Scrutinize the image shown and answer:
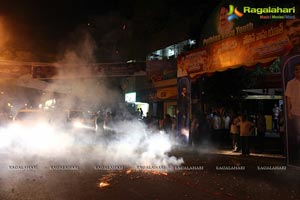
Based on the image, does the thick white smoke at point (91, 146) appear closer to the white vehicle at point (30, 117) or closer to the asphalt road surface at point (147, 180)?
the white vehicle at point (30, 117)

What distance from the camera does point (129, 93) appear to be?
90.8 ft

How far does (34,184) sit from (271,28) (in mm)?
8266

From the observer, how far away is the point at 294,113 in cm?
828

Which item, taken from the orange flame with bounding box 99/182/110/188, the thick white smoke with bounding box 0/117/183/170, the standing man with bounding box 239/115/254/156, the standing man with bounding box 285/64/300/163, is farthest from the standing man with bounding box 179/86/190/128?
the orange flame with bounding box 99/182/110/188

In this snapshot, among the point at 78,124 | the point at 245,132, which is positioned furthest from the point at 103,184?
the point at 78,124

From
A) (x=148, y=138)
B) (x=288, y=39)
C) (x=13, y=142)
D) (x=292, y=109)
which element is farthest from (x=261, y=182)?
(x=13, y=142)

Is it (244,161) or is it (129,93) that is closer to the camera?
(244,161)

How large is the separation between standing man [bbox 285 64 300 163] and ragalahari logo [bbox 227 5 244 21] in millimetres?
4168

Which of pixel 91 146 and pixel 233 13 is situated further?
pixel 91 146

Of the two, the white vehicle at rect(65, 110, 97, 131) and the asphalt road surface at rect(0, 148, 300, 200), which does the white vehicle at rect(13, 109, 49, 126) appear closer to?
the white vehicle at rect(65, 110, 97, 131)

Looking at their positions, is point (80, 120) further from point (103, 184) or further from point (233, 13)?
point (103, 184)

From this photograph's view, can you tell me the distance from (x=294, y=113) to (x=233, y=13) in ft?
17.5

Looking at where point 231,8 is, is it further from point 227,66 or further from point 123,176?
point 123,176

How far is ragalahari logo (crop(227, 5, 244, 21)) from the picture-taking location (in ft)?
37.9
